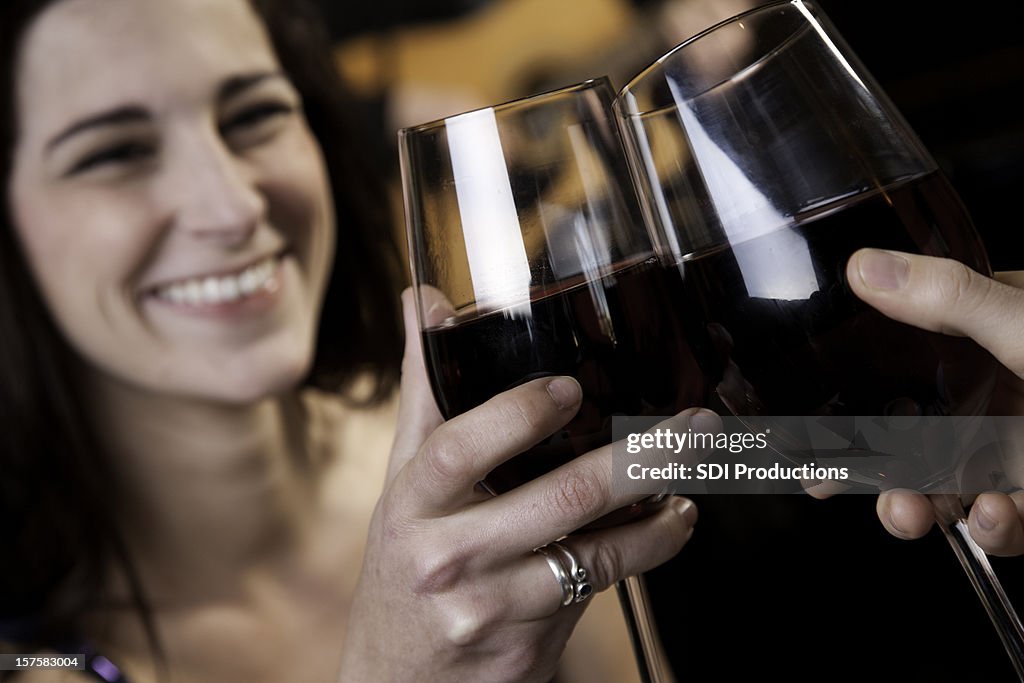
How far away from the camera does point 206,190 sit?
1205 mm

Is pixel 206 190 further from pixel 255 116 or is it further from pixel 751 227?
pixel 751 227

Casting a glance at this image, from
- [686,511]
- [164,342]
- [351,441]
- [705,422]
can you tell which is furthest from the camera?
[351,441]

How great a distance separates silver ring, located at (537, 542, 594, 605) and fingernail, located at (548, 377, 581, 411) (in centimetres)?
14

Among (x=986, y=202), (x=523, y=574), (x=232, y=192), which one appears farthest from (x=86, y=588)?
(x=986, y=202)

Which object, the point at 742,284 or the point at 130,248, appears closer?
the point at 742,284

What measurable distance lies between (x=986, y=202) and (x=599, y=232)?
147 centimetres

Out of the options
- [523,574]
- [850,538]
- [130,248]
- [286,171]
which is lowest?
[523,574]

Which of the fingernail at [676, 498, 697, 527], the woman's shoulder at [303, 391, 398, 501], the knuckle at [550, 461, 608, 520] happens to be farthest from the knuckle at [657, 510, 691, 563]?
the woman's shoulder at [303, 391, 398, 501]

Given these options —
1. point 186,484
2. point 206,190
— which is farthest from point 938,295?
point 186,484

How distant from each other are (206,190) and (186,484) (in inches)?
19.4

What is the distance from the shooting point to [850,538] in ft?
5.15

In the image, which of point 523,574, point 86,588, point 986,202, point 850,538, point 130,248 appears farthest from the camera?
point 986,202

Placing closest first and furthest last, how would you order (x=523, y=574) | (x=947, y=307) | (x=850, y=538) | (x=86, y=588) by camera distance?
(x=947, y=307), (x=523, y=574), (x=86, y=588), (x=850, y=538)

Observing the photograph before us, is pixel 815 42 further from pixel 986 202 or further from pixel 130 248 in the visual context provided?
pixel 986 202
